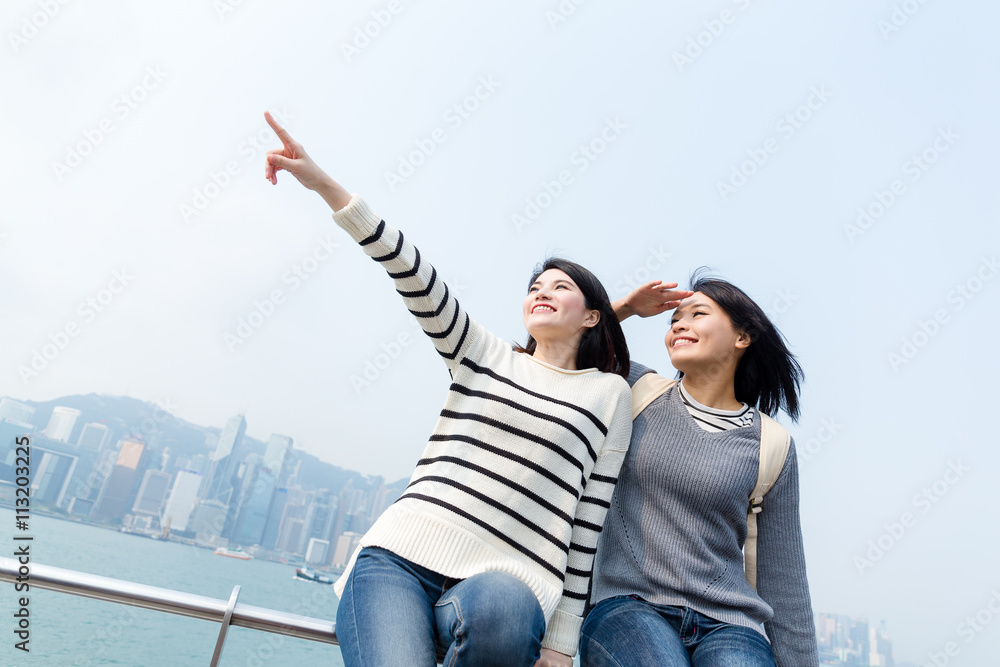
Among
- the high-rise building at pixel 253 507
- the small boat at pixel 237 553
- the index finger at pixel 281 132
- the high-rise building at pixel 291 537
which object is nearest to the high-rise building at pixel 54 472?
the high-rise building at pixel 291 537

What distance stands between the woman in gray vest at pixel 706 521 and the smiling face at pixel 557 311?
11.8 inches

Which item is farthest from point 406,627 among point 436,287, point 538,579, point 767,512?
point 767,512

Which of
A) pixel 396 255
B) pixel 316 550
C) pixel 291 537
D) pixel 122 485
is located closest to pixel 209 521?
pixel 122 485

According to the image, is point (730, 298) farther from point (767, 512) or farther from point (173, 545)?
point (173, 545)

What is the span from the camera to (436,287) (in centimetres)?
156

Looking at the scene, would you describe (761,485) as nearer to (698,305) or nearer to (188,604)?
(698,305)

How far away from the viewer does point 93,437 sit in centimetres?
3253

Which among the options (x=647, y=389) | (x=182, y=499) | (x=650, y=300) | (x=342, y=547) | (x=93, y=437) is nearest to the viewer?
(x=647, y=389)

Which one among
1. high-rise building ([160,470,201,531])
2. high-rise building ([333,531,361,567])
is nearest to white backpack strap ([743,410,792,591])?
high-rise building ([333,531,361,567])

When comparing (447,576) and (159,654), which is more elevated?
(447,576)

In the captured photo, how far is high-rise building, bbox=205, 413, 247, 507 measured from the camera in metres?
38.4

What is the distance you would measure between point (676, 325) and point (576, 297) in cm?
38

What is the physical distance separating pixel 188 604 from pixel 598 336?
134cm

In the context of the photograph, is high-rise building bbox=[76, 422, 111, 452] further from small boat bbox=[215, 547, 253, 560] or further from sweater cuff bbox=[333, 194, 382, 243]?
sweater cuff bbox=[333, 194, 382, 243]
